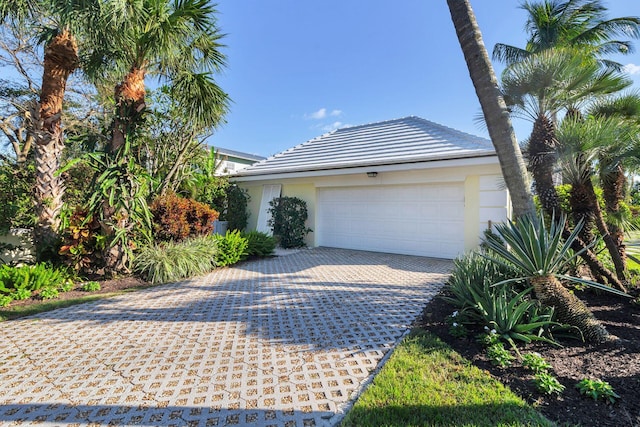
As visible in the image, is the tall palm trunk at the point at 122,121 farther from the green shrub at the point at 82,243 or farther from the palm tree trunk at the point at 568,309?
the palm tree trunk at the point at 568,309

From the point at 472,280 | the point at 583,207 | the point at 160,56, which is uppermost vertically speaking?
the point at 160,56

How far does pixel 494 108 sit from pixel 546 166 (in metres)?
1.64

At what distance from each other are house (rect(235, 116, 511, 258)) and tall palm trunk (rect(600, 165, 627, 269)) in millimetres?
1944

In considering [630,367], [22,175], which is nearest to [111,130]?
[22,175]

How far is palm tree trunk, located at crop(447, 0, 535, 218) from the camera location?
4.18 m

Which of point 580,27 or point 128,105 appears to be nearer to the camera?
point 128,105

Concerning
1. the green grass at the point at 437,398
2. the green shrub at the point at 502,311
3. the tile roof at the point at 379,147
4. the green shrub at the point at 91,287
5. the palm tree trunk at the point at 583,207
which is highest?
the tile roof at the point at 379,147

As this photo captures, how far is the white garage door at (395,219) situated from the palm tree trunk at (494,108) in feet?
17.9

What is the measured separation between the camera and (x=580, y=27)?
928 centimetres

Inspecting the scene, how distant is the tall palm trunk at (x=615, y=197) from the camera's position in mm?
5812

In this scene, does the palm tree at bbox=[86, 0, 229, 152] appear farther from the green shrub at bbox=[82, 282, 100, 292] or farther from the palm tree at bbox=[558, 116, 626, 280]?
the palm tree at bbox=[558, 116, 626, 280]

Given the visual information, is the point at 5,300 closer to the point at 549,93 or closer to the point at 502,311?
the point at 502,311

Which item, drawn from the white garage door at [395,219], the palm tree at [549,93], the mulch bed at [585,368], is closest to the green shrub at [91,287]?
the mulch bed at [585,368]

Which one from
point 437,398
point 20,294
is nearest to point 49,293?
point 20,294
